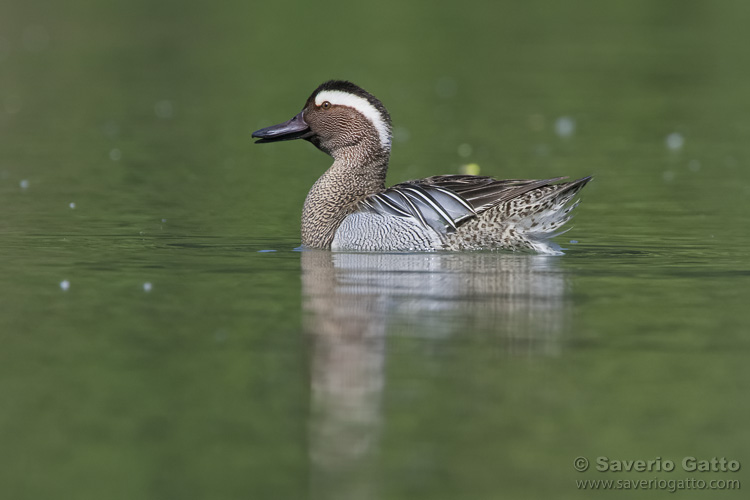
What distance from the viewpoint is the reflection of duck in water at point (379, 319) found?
5910 millimetres

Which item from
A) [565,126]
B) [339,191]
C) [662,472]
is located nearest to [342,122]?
[339,191]

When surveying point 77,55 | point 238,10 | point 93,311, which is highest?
point 238,10

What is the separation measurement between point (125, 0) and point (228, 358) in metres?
31.2

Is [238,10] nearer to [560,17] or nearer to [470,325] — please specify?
[560,17]

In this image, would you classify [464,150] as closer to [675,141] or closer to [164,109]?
[675,141]

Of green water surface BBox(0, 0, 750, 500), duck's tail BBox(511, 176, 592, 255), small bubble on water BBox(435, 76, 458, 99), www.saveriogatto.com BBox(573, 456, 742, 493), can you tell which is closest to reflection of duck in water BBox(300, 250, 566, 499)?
green water surface BBox(0, 0, 750, 500)

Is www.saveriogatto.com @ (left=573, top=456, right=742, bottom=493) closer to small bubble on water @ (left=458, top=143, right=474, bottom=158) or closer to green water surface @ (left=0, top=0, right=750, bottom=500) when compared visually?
green water surface @ (left=0, top=0, right=750, bottom=500)

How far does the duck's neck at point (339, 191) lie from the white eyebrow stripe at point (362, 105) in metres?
0.15

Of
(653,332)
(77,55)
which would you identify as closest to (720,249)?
(653,332)

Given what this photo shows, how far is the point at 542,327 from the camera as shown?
307 inches

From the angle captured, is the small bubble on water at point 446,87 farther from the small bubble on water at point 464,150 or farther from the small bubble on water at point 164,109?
the small bubble on water at point 464,150

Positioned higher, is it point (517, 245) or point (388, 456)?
point (517, 245)

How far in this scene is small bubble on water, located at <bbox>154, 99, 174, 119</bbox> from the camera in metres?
19.5

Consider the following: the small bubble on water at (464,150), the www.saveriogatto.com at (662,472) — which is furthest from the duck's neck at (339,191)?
the www.saveriogatto.com at (662,472)
